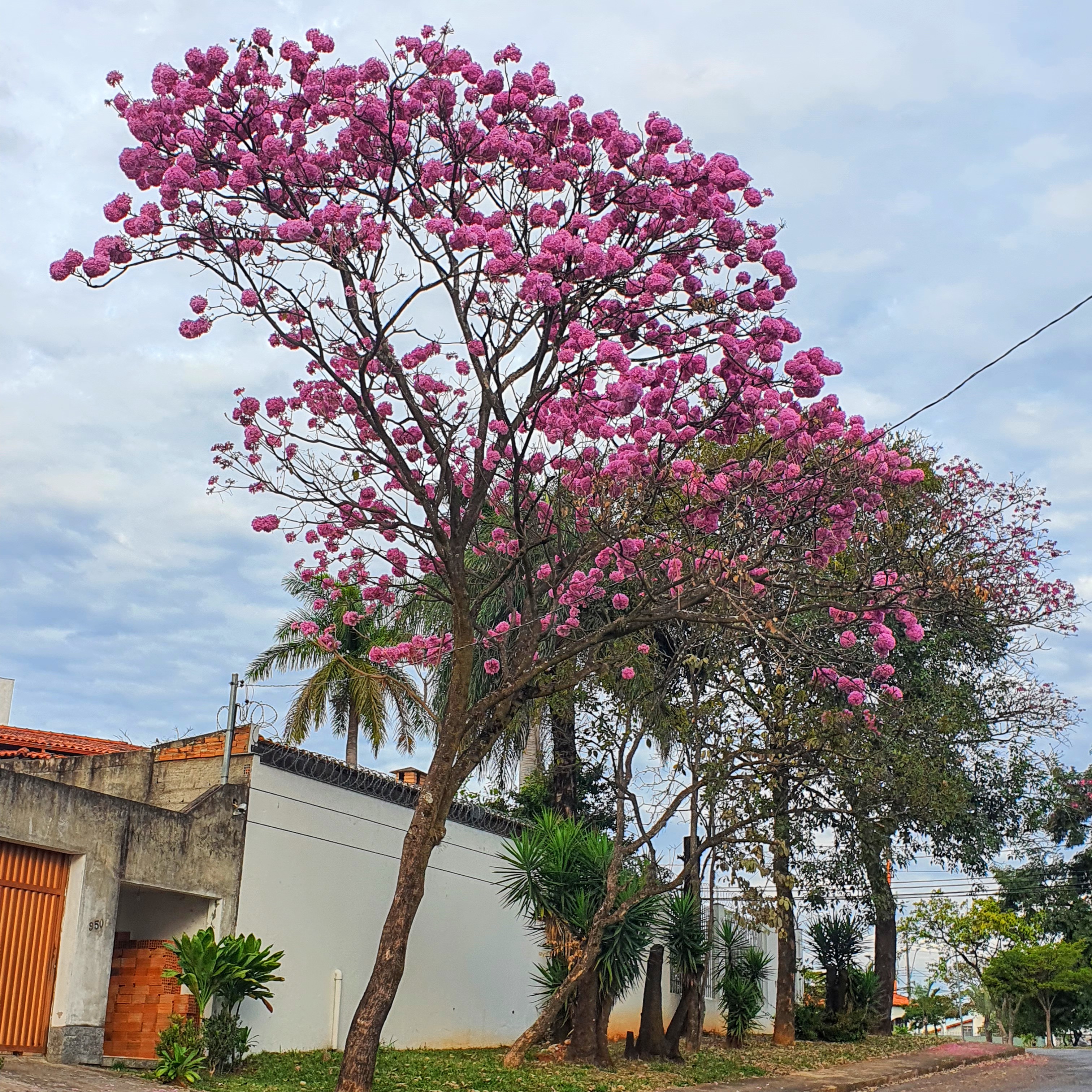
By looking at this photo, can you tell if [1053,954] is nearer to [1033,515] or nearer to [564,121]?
[1033,515]

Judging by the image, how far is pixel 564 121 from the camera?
10703 mm

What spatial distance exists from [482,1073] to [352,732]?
1449 cm

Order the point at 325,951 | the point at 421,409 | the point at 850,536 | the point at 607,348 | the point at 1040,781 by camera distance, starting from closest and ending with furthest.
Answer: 1. the point at 607,348
2. the point at 421,409
3. the point at 850,536
4. the point at 325,951
5. the point at 1040,781

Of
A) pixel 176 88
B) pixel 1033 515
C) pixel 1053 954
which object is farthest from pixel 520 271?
pixel 1053 954

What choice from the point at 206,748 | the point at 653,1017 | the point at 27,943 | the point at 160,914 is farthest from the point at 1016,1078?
the point at 27,943

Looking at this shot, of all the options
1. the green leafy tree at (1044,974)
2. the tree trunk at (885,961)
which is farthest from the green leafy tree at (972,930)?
the tree trunk at (885,961)

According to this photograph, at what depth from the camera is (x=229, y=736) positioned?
13.5 metres

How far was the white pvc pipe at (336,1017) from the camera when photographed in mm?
13906

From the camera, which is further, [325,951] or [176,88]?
[325,951]

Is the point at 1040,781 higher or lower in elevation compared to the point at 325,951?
higher

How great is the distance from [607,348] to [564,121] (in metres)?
2.27

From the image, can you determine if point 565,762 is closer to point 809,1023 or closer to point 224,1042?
point 809,1023

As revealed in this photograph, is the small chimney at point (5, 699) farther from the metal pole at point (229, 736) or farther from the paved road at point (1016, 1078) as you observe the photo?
the paved road at point (1016, 1078)

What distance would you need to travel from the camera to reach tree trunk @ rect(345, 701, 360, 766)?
2636 centimetres
